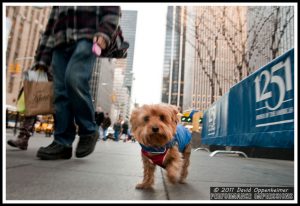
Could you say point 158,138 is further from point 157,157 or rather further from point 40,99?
point 40,99

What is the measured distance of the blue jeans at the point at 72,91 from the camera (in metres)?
3.21

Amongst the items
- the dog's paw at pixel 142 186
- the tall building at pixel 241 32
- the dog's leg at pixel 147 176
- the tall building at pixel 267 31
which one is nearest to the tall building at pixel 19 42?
the tall building at pixel 241 32

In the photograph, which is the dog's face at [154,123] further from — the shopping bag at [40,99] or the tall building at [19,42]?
the tall building at [19,42]

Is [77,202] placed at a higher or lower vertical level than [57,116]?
lower

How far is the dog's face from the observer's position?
7.66ft

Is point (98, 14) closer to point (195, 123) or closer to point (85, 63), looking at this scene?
point (85, 63)

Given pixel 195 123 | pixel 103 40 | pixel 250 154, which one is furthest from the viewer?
pixel 195 123

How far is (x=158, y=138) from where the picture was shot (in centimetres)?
235

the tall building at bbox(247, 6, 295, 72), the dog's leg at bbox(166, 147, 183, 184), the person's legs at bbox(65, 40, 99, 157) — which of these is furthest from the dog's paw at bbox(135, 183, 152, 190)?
the tall building at bbox(247, 6, 295, 72)

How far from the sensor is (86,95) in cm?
334

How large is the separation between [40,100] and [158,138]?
2.05 meters

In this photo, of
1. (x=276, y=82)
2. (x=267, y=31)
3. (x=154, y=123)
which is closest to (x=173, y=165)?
(x=154, y=123)

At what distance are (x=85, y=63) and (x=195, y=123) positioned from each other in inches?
484

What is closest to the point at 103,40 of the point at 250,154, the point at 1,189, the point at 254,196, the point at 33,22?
the point at 1,189
